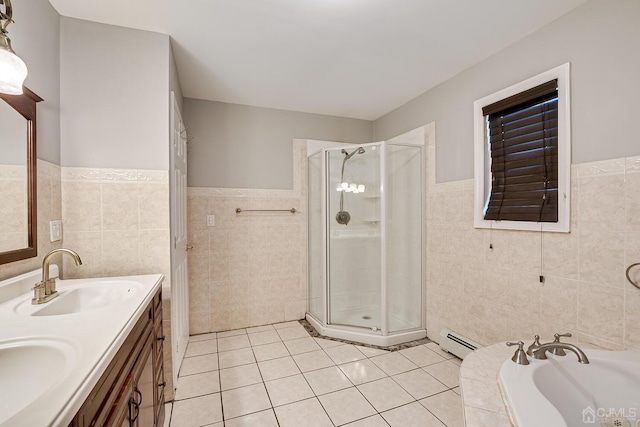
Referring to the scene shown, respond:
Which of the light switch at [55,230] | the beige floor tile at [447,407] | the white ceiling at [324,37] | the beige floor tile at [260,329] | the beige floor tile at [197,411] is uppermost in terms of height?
the white ceiling at [324,37]

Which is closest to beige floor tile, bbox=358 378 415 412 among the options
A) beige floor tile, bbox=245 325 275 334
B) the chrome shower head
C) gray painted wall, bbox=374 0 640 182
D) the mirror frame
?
beige floor tile, bbox=245 325 275 334

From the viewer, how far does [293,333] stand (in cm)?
295

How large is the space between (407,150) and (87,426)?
9.18ft

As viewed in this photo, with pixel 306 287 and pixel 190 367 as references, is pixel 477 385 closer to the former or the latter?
pixel 190 367

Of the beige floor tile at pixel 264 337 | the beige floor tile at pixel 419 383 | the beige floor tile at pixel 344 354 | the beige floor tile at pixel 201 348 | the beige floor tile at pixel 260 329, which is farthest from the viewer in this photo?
the beige floor tile at pixel 260 329

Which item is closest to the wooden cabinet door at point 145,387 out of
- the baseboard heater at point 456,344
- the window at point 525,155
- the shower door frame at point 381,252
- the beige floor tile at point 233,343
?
the beige floor tile at point 233,343

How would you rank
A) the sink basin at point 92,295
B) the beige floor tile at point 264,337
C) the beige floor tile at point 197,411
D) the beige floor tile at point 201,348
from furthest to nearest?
the beige floor tile at point 264,337, the beige floor tile at point 201,348, the beige floor tile at point 197,411, the sink basin at point 92,295

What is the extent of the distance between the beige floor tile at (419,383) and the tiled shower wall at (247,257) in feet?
4.70

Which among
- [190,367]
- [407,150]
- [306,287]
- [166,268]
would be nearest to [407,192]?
[407,150]

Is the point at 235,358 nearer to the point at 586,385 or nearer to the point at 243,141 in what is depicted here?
the point at 243,141

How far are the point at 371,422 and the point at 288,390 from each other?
61cm

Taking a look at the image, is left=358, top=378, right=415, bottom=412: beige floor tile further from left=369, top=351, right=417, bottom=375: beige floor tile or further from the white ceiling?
the white ceiling

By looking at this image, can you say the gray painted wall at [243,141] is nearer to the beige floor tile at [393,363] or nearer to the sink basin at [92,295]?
the sink basin at [92,295]

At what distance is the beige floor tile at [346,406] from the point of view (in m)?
1.73
